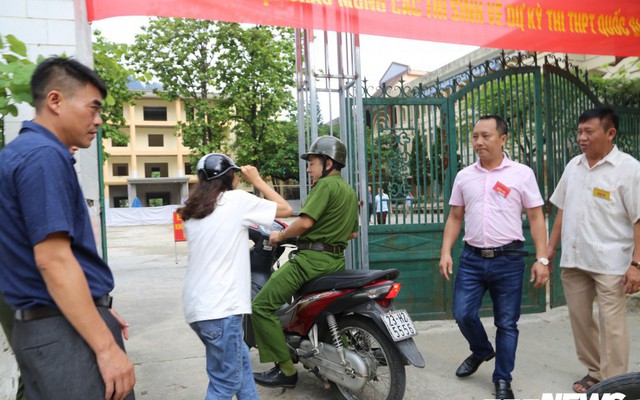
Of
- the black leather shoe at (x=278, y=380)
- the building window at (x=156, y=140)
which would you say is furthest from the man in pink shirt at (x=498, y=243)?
the building window at (x=156, y=140)

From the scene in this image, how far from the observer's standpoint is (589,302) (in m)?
3.45

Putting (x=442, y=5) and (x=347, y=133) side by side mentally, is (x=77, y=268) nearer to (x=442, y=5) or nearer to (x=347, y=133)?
(x=347, y=133)

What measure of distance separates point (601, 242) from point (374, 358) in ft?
5.64

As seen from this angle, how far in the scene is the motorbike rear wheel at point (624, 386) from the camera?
6.34 feet

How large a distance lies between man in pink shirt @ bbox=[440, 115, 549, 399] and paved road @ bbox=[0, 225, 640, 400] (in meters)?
0.42

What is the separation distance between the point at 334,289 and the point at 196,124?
58.3ft

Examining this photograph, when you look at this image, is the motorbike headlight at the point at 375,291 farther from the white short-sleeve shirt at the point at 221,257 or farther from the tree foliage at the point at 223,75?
the tree foliage at the point at 223,75

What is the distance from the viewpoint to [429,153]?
5.27 meters

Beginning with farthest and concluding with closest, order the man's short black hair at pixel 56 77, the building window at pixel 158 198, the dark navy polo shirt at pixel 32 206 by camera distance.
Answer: the building window at pixel 158 198, the man's short black hair at pixel 56 77, the dark navy polo shirt at pixel 32 206

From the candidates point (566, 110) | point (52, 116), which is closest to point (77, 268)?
point (52, 116)

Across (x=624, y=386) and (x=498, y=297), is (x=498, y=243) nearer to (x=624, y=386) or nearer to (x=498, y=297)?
(x=498, y=297)

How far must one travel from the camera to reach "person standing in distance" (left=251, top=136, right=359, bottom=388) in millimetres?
3252

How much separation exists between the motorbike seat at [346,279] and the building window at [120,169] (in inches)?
1670

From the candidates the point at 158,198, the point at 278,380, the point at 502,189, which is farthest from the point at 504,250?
the point at 158,198
